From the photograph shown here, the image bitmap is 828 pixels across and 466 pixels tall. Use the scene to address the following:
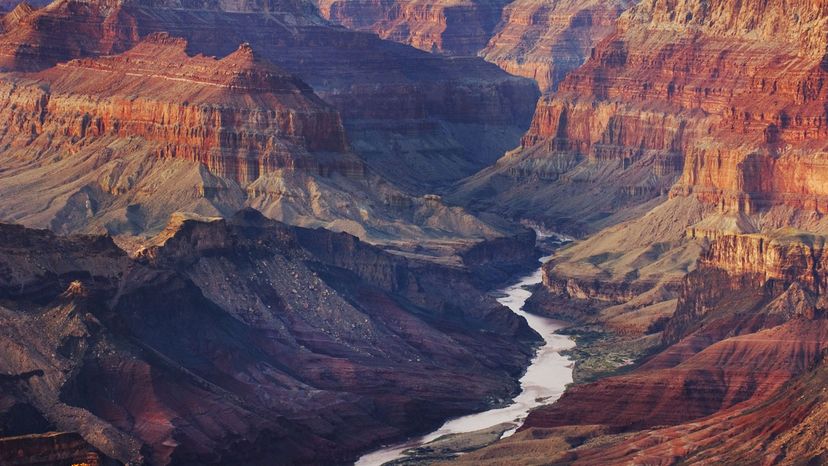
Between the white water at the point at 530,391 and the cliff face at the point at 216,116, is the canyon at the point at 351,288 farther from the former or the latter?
the white water at the point at 530,391

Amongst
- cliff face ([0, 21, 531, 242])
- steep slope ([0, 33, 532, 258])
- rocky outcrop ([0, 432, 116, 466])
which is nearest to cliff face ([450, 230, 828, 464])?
rocky outcrop ([0, 432, 116, 466])

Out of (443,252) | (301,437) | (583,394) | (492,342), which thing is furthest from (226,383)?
(443,252)

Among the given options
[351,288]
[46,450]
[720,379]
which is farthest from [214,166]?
[46,450]

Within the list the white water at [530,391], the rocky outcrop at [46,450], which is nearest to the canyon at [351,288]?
the rocky outcrop at [46,450]

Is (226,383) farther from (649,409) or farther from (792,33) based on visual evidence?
(792,33)

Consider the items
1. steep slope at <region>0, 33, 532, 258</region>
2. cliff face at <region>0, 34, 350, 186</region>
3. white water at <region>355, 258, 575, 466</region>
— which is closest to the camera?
white water at <region>355, 258, 575, 466</region>

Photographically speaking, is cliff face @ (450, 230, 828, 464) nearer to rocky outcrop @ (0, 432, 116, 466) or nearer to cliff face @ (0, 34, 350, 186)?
rocky outcrop @ (0, 432, 116, 466)
